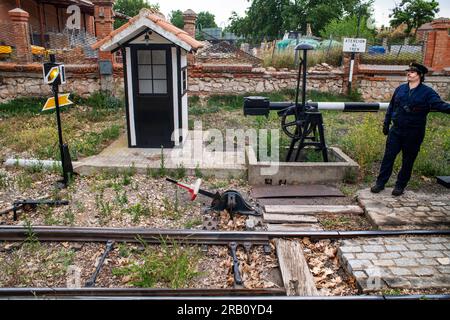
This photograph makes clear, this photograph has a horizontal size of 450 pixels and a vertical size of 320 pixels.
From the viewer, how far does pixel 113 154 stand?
8.53 m

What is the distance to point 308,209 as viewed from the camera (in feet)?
20.2

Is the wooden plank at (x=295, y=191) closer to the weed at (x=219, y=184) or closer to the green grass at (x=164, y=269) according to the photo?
the weed at (x=219, y=184)

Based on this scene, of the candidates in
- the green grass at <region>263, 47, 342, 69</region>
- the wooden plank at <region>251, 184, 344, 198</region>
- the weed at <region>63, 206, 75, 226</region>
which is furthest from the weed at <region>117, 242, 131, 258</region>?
the green grass at <region>263, 47, 342, 69</region>

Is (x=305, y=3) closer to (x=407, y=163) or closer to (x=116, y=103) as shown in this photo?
(x=116, y=103)

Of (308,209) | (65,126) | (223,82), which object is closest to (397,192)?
(308,209)

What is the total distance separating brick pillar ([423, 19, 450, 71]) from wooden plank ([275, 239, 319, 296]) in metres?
14.1

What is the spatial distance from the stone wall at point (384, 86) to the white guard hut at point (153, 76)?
8.60 meters

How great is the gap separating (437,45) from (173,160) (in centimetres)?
1315

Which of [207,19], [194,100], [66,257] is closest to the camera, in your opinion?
[66,257]

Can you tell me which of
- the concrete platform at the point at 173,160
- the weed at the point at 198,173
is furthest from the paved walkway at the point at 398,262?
the weed at the point at 198,173

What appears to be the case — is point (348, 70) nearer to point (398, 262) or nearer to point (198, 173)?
point (198, 173)

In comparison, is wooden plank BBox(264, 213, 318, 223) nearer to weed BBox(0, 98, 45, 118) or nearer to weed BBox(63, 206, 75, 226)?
weed BBox(63, 206, 75, 226)

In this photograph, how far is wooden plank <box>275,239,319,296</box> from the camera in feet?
13.7

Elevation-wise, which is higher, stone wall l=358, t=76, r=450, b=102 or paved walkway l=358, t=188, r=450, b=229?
stone wall l=358, t=76, r=450, b=102
